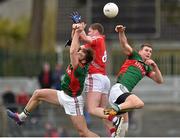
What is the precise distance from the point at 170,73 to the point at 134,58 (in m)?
14.9

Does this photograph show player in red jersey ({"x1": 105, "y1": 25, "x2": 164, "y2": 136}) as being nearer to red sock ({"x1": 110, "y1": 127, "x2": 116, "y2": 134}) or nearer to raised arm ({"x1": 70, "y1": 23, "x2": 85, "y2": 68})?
red sock ({"x1": 110, "y1": 127, "x2": 116, "y2": 134})

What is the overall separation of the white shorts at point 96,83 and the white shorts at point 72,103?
49cm

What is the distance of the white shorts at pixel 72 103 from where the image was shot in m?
15.5

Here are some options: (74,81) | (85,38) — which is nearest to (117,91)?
(74,81)

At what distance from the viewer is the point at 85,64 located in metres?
15.4

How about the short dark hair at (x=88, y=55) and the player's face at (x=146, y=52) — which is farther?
the player's face at (x=146, y=52)

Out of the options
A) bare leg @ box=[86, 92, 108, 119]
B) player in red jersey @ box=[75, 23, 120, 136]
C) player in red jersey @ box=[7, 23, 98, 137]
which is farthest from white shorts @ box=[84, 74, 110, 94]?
player in red jersey @ box=[7, 23, 98, 137]

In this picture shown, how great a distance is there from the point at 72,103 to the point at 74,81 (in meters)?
0.40

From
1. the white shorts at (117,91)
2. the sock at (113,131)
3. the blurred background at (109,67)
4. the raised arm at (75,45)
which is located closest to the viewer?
the raised arm at (75,45)

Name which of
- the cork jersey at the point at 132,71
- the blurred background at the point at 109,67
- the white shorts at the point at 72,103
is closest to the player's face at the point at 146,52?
the cork jersey at the point at 132,71

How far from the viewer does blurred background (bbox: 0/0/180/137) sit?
2283cm

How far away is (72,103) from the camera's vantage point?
612 inches

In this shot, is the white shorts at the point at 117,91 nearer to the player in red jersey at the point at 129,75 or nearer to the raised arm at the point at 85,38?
the player in red jersey at the point at 129,75

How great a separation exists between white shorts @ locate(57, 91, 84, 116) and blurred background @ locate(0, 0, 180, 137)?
5.79 m
